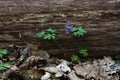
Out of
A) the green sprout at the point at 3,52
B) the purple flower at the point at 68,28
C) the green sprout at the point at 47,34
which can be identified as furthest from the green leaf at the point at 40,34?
the green sprout at the point at 3,52

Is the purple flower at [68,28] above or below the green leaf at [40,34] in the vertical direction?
above

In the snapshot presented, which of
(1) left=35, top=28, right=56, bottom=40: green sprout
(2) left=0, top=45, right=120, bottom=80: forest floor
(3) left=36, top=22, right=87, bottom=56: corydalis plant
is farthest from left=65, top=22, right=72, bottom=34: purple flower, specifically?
(2) left=0, top=45, right=120, bottom=80: forest floor

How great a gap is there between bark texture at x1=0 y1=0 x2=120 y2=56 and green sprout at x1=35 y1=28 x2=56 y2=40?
0.22 ft

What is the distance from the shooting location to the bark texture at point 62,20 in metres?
3.52

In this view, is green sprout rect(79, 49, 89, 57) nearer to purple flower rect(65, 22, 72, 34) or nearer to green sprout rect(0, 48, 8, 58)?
purple flower rect(65, 22, 72, 34)

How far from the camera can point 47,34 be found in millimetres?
3590

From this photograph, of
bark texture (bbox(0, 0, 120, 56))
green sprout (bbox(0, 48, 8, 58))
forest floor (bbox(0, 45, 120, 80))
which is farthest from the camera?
green sprout (bbox(0, 48, 8, 58))

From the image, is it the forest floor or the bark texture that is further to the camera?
the bark texture

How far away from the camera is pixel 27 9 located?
3559 mm

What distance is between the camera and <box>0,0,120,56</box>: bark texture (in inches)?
139

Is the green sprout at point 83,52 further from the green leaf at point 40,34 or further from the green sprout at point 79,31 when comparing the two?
the green leaf at point 40,34

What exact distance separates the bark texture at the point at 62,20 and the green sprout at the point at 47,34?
0.07 metres

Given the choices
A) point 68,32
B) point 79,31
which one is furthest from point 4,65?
point 79,31

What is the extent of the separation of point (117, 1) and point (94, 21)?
361mm
